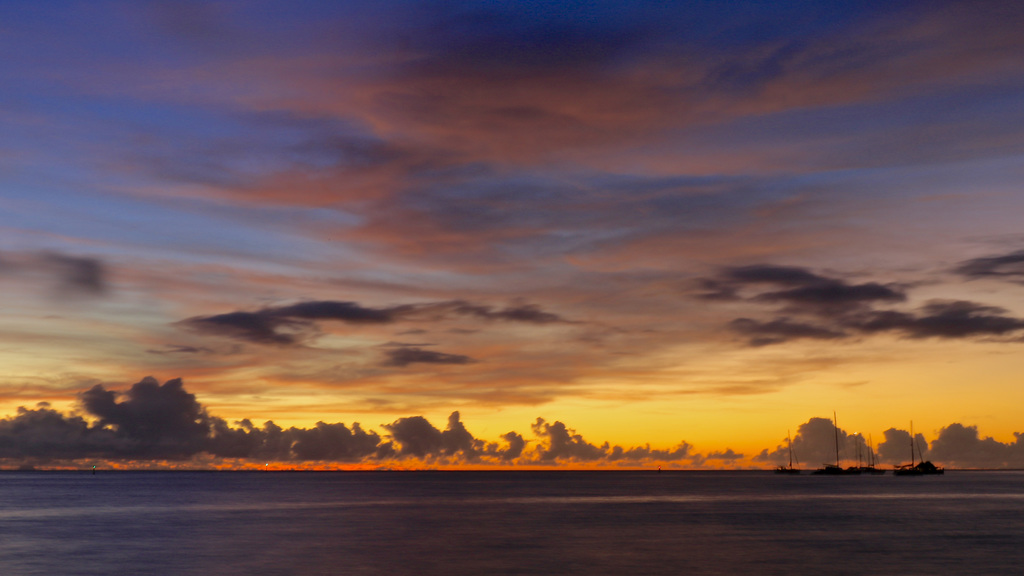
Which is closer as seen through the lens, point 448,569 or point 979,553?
Answer: point 448,569

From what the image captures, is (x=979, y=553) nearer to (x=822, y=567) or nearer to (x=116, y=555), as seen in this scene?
(x=822, y=567)

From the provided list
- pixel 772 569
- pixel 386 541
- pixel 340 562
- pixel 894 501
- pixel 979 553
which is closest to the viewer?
pixel 772 569

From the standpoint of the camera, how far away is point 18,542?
97.6 metres

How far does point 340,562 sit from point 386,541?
1994cm

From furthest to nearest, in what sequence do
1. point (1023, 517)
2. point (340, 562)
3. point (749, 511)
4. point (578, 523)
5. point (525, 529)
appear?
point (749, 511), point (1023, 517), point (578, 523), point (525, 529), point (340, 562)

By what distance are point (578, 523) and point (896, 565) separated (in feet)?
182

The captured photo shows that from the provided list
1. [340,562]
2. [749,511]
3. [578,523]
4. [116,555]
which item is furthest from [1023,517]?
[116,555]

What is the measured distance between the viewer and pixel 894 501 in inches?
7116

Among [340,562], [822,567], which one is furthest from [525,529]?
[822,567]

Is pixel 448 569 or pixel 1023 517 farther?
pixel 1023 517

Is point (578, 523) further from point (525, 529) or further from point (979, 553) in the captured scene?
point (979, 553)

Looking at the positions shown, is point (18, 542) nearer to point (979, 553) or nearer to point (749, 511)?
point (979, 553)

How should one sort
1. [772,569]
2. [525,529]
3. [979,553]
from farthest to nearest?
1. [525,529]
2. [979,553]
3. [772,569]

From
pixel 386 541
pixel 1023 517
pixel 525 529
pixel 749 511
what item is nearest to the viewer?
pixel 386 541
